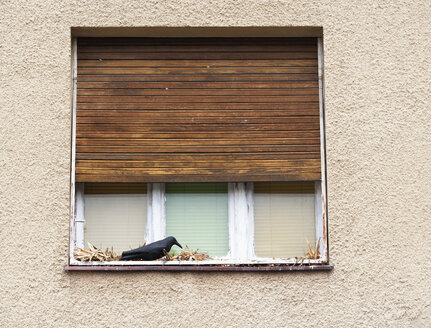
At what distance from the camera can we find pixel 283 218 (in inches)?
198

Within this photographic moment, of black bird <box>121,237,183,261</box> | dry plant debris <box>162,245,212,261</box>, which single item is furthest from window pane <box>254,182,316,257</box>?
black bird <box>121,237,183,261</box>

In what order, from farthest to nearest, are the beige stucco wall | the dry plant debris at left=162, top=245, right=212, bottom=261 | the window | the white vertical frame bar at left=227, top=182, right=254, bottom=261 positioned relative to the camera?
the white vertical frame bar at left=227, top=182, right=254, bottom=261 < the window < the dry plant debris at left=162, top=245, right=212, bottom=261 < the beige stucco wall

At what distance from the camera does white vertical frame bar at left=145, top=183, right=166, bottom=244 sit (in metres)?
5.03

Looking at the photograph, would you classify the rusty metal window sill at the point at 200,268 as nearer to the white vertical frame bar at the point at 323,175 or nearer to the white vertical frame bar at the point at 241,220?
the white vertical frame bar at the point at 323,175

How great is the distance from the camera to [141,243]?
5016 millimetres

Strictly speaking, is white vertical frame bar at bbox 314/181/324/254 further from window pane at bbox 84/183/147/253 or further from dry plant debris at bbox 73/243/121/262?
dry plant debris at bbox 73/243/121/262

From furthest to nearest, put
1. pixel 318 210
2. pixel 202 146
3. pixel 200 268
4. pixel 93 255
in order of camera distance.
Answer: pixel 318 210 < pixel 202 146 < pixel 93 255 < pixel 200 268

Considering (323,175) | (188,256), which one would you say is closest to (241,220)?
(188,256)

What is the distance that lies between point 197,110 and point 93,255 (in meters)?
1.44

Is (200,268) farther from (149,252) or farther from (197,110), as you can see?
(197,110)

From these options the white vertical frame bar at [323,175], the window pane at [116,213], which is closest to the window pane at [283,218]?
the white vertical frame bar at [323,175]

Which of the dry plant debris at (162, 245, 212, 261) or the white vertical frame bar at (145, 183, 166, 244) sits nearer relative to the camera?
the dry plant debris at (162, 245, 212, 261)

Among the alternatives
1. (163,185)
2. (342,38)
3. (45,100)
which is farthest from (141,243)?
(342,38)

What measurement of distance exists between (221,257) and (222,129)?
1.06 meters
